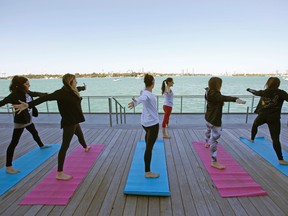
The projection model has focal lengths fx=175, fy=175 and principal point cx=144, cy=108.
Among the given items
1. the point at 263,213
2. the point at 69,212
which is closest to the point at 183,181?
the point at 263,213

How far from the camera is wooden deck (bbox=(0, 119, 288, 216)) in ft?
5.91

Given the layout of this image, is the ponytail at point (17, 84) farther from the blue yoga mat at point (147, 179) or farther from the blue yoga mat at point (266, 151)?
the blue yoga mat at point (266, 151)

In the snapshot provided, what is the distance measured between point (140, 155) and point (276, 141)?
2.11m

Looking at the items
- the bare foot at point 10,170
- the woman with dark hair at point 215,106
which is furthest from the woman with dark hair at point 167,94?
the bare foot at point 10,170

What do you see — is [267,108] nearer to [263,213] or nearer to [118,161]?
[263,213]

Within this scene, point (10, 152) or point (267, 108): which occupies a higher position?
point (267, 108)

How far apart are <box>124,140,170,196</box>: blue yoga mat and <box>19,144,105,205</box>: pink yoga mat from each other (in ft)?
2.25

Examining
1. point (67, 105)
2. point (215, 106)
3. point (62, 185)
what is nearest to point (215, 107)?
point (215, 106)

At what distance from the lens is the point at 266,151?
123 inches

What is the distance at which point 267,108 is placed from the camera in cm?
272

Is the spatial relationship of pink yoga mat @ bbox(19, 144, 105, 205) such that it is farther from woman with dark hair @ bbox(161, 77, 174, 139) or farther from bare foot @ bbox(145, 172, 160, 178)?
woman with dark hair @ bbox(161, 77, 174, 139)

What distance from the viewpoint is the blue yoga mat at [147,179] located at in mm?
2023

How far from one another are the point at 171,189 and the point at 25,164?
2.30 m

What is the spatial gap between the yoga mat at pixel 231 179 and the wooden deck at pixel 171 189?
0.07 metres
